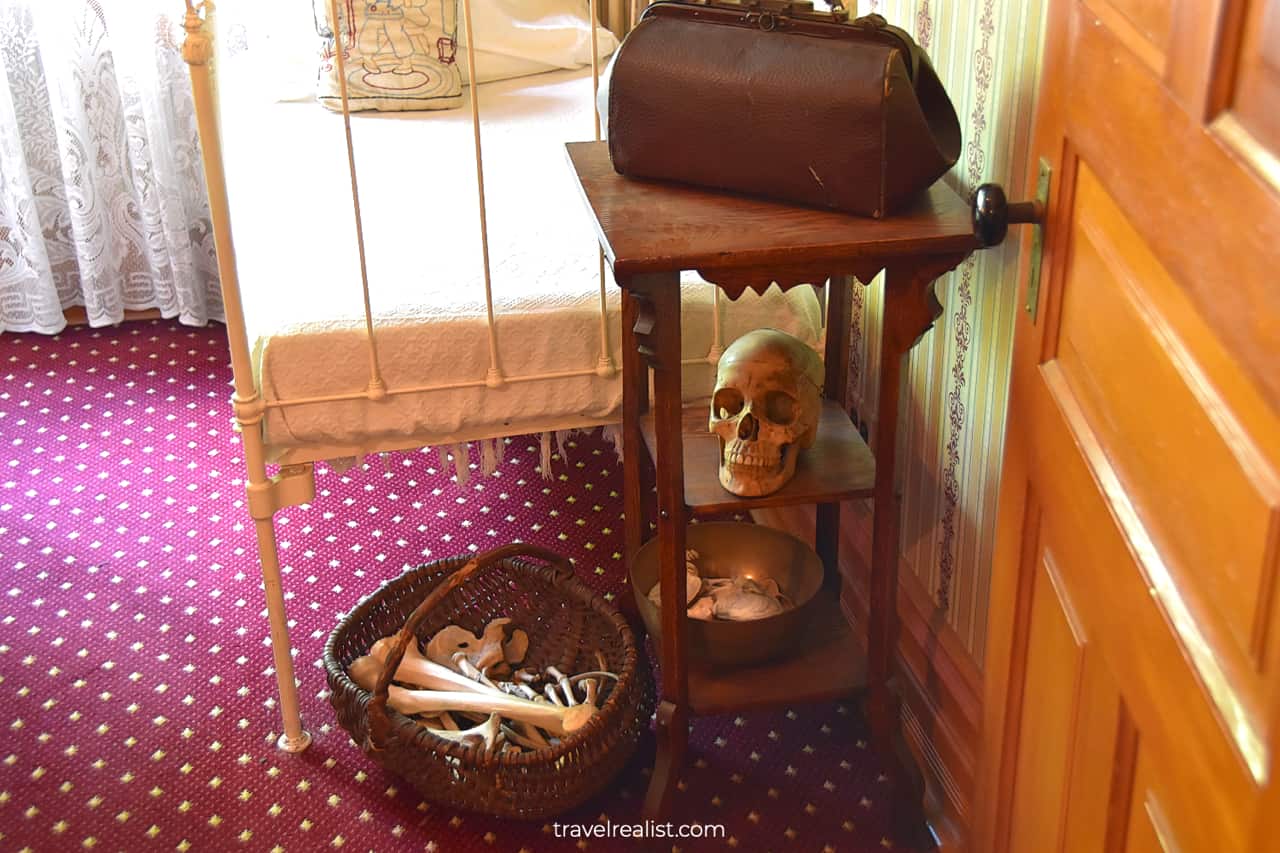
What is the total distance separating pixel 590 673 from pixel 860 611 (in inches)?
17.3

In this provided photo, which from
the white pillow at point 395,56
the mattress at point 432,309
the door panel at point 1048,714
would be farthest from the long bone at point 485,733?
the white pillow at point 395,56

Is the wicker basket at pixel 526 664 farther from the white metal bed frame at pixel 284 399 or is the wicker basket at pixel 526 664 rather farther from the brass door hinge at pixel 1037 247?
the brass door hinge at pixel 1037 247

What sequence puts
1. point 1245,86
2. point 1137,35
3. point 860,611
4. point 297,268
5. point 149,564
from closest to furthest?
point 1245,86 < point 1137,35 < point 297,268 < point 860,611 < point 149,564

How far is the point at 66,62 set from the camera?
2.83m

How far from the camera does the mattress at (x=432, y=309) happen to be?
1.68 meters

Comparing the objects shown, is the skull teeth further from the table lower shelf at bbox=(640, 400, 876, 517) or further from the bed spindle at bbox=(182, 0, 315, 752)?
the bed spindle at bbox=(182, 0, 315, 752)

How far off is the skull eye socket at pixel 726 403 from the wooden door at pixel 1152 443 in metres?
0.41

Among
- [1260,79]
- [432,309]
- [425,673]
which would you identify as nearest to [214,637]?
[425,673]

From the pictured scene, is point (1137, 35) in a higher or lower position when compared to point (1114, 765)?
higher

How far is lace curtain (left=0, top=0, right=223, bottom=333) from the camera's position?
282 cm

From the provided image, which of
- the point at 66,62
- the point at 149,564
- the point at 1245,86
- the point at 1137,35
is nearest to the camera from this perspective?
the point at 1245,86

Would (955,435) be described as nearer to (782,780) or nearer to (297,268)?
(782,780)

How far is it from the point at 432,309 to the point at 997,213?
80 centimetres

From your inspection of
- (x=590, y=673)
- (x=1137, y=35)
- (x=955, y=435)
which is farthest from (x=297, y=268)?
(x=1137, y=35)
